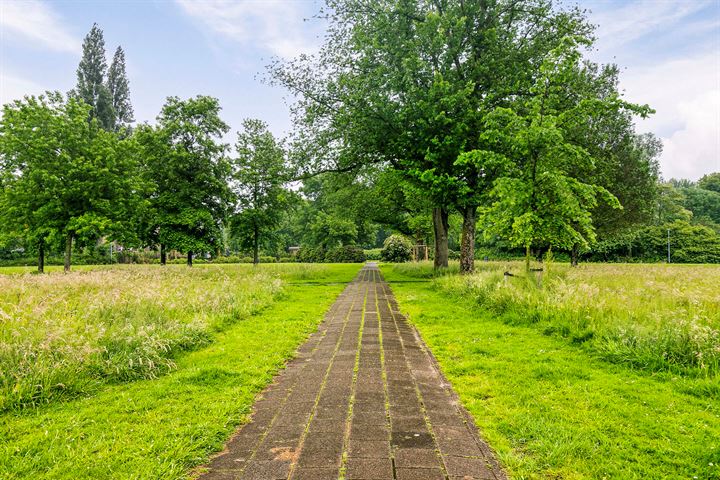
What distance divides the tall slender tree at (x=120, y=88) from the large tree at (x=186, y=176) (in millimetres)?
32314

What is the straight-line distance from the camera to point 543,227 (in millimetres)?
10156

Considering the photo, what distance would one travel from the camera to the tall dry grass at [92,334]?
13.6 feet

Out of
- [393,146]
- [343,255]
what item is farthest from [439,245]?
[343,255]

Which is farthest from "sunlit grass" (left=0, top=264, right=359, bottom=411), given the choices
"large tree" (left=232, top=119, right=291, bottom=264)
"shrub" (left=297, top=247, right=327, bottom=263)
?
A: "shrub" (left=297, top=247, right=327, bottom=263)

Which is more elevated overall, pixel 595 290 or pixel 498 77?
pixel 498 77

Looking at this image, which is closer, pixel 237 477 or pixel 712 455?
pixel 237 477

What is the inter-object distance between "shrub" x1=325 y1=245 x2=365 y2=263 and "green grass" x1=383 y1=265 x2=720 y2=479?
45.7m

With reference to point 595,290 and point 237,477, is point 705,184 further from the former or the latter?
point 237,477

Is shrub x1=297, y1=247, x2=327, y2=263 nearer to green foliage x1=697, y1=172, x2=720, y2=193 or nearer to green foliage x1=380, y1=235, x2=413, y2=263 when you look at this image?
green foliage x1=380, y1=235, x2=413, y2=263

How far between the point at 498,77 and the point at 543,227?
800 centimetres

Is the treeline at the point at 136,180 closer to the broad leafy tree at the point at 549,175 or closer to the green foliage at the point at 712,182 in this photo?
the broad leafy tree at the point at 549,175

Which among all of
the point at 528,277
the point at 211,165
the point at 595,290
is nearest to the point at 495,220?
the point at 528,277

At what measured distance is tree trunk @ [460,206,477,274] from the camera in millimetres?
15977

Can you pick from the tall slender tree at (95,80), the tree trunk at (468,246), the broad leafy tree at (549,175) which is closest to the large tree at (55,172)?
the tree trunk at (468,246)
